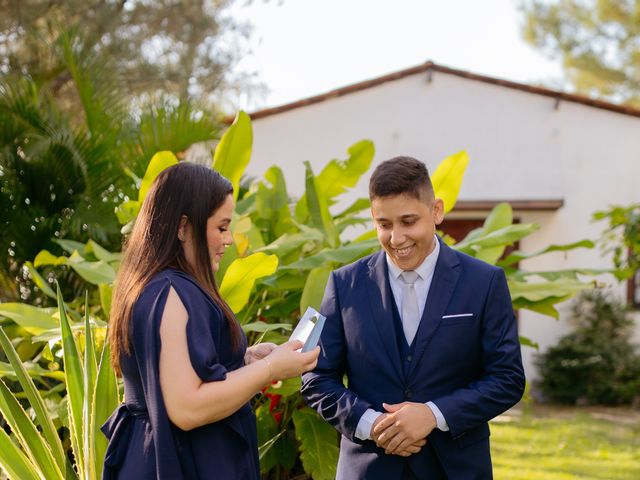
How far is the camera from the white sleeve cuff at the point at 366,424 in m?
2.75

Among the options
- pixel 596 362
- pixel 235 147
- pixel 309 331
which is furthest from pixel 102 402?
pixel 596 362

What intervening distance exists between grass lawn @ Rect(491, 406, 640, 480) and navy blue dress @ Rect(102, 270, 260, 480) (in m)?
4.63

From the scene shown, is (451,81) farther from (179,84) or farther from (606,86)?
(606,86)

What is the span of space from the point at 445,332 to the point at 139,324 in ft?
3.40

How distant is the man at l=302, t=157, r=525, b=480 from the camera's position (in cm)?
274

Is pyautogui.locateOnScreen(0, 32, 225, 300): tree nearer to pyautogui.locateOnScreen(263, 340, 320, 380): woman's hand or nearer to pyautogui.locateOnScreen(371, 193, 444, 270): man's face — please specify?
pyautogui.locateOnScreen(371, 193, 444, 270): man's face

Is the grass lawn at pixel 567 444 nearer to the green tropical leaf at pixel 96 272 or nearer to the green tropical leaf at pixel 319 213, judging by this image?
the green tropical leaf at pixel 319 213

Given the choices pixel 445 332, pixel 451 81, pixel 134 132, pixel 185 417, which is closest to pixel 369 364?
pixel 445 332

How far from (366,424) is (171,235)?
905mm

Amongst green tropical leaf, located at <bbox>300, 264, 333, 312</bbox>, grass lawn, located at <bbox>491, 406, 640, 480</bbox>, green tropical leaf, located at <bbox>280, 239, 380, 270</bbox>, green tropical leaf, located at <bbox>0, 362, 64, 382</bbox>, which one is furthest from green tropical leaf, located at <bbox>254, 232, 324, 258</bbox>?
grass lawn, located at <bbox>491, 406, 640, 480</bbox>

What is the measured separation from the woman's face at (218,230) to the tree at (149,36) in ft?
29.4

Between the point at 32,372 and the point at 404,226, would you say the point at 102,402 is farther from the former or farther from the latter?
the point at 404,226

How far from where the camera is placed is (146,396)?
2.35 metres

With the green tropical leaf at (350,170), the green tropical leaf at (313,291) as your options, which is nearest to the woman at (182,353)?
the green tropical leaf at (313,291)
